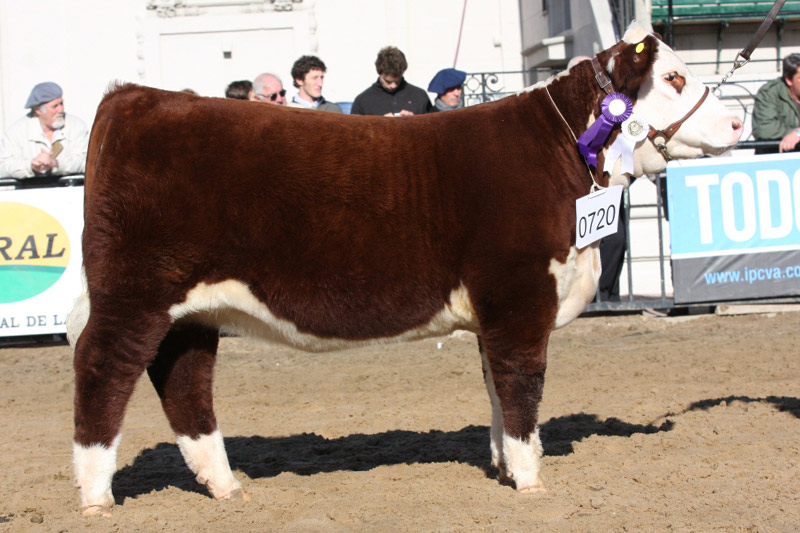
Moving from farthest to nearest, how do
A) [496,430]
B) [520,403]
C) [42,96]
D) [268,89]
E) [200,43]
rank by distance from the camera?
[200,43], [42,96], [268,89], [496,430], [520,403]

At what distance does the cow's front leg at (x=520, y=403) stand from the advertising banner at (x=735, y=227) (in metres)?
4.96

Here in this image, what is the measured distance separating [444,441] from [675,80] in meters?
2.40

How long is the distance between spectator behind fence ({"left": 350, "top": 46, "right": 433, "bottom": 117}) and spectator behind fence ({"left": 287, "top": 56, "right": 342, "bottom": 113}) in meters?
0.28

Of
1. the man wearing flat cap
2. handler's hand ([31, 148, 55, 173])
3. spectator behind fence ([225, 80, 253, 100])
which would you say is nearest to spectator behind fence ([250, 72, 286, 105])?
spectator behind fence ([225, 80, 253, 100])

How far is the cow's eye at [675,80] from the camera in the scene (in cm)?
447

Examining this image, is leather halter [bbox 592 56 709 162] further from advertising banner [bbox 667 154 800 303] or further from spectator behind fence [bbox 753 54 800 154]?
spectator behind fence [bbox 753 54 800 154]

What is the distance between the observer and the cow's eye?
14.7 ft

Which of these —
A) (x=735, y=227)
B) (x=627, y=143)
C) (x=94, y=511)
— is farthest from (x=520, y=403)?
(x=735, y=227)

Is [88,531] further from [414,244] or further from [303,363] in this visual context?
[303,363]

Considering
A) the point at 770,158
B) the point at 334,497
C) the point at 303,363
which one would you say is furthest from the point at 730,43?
the point at 334,497

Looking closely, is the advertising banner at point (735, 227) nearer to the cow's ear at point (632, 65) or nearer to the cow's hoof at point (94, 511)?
the cow's ear at point (632, 65)

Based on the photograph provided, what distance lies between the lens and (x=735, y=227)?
8891 mm

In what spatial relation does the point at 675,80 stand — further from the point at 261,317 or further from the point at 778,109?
the point at 778,109

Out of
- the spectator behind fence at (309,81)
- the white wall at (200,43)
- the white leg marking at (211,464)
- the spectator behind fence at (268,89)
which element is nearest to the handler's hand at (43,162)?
the spectator behind fence at (268,89)
